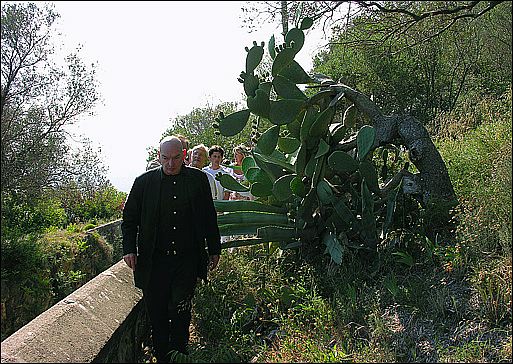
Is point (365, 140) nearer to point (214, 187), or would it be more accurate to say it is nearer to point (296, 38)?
point (296, 38)

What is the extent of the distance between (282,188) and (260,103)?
0.79 m

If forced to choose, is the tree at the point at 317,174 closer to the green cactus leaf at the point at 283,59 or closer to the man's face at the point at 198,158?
the green cactus leaf at the point at 283,59

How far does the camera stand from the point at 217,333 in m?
4.45

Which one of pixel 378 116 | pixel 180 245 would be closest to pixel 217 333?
pixel 180 245

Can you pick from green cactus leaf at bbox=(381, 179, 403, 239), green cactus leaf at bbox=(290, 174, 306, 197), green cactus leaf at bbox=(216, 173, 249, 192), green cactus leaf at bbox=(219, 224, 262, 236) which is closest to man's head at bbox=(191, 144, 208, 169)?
green cactus leaf at bbox=(216, 173, 249, 192)

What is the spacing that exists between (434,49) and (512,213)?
8.43 metres

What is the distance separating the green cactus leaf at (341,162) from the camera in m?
5.10

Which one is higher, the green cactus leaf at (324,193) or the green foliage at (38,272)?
the green cactus leaf at (324,193)

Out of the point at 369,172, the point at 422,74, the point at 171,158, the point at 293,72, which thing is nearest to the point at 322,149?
the point at 369,172

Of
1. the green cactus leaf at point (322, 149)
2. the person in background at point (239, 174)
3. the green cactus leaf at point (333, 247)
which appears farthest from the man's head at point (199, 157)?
the green cactus leaf at point (333, 247)

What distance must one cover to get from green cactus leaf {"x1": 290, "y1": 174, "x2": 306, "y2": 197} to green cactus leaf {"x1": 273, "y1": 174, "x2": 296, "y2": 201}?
0.12 feet

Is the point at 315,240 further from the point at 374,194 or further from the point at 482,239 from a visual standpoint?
the point at 482,239

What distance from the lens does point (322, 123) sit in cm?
520

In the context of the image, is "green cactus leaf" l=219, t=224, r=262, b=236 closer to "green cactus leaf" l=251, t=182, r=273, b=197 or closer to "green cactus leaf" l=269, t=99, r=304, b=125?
"green cactus leaf" l=251, t=182, r=273, b=197
